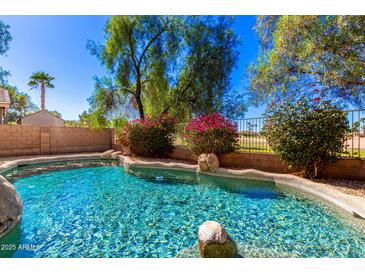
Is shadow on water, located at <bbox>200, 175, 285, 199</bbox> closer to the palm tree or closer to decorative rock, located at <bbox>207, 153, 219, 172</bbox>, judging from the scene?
decorative rock, located at <bbox>207, 153, 219, 172</bbox>

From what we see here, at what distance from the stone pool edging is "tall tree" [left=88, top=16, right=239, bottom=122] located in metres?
5.68

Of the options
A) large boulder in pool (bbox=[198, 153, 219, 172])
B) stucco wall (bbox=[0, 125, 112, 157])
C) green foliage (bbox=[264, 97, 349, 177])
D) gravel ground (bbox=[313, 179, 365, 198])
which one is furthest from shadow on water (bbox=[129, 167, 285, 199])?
stucco wall (bbox=[0, 125, 112, 157])

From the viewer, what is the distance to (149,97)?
13164 mm

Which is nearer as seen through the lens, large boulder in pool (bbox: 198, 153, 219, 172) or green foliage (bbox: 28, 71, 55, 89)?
large boulder in pool (bbox: 198, 153, 219, 172)

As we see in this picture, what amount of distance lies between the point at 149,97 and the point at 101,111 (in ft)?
11.2

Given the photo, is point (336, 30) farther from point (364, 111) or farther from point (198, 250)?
point (198, 250)

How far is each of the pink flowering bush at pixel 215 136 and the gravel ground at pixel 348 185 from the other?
314 cm

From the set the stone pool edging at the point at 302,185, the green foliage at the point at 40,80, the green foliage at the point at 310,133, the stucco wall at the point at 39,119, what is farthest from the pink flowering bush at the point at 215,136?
the green foliage at the point at 40,80

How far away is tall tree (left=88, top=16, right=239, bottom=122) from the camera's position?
12.1 metres

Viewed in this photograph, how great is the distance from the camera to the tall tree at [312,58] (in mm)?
6180

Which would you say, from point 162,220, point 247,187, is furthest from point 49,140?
point 247,187

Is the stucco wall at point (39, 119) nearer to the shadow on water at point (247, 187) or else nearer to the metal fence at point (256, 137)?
the metal fence at point (256, 137)

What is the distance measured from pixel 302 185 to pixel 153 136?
23.0ft
